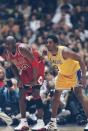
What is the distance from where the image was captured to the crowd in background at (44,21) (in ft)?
65.3

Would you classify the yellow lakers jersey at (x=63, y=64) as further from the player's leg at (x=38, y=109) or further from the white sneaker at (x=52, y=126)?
the white sneaker at (x=52, y=126)

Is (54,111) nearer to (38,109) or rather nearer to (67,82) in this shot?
(38,109)

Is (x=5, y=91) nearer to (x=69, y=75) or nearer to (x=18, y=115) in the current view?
(x=18, y=115)

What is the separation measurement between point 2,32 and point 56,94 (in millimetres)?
8377

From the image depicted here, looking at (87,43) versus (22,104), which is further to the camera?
(87,43)

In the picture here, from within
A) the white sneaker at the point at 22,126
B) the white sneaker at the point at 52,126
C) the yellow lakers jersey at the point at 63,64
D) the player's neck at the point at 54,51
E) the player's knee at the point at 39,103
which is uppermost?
the player's neck at the point at 54,51

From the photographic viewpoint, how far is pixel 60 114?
14.1 metres

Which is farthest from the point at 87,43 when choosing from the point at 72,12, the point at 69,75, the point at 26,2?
the point at 69,75

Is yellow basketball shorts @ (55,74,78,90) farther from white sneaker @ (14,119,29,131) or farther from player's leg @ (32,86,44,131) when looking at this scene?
white sneaker @ (14,119,29,131)

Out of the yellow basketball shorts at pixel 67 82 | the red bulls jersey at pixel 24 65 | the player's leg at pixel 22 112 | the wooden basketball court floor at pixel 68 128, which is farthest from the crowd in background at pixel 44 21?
the player's leg at pixel 22 112

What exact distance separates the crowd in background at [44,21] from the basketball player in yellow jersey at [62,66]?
20.1 feet

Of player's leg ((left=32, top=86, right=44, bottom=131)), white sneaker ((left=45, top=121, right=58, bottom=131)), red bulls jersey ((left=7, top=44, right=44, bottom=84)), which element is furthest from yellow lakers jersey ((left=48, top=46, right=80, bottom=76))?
white sneaker ((left=45, top=121, right=58, bottom=131))

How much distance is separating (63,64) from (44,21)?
867cm

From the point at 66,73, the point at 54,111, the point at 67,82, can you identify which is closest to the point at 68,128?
the point at 54,111
